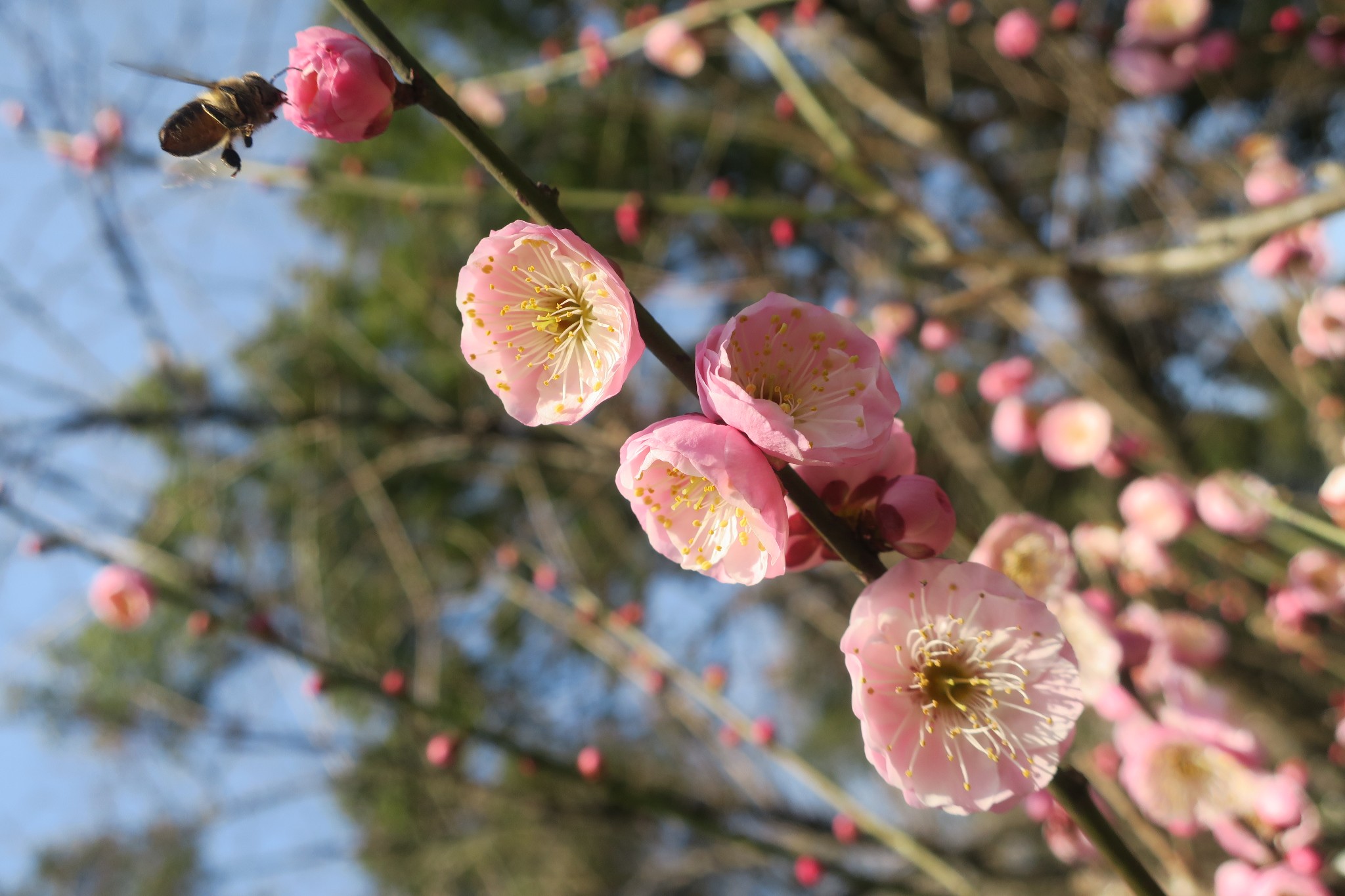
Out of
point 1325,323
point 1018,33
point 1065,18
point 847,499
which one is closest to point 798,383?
point 847,499

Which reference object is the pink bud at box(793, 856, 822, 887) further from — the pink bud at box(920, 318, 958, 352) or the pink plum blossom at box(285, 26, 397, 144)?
the pink plum blossom at box(285, 26, 397, 144)

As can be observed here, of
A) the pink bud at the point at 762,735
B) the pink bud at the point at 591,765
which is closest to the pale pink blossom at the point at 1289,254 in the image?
the pink bud at the point at 762,735

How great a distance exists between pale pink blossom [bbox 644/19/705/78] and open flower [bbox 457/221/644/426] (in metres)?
1.82

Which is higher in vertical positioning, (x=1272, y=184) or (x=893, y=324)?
(x=1272, y=184)

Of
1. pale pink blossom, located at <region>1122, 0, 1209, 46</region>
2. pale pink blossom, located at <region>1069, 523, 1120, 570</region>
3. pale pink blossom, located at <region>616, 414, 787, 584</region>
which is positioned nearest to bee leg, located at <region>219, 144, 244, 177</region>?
pale pink blossom, located at <region>616, 414, 787, 584</region>

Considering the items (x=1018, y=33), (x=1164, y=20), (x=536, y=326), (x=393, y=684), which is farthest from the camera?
(x=1164, y=20)

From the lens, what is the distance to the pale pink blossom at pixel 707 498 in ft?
2.30

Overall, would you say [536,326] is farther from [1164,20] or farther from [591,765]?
[1164,20]

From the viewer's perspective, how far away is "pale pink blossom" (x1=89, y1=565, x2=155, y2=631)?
1.86 m

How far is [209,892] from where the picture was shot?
3.22 metres

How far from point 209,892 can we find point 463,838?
1055mm

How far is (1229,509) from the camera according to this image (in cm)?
162

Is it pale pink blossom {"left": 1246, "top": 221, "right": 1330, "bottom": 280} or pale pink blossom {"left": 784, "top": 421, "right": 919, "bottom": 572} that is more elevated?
pale pink blossom {"left": 784, "top": 421, "right": 919, "bottom": 572}

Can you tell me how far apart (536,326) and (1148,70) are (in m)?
2.65
